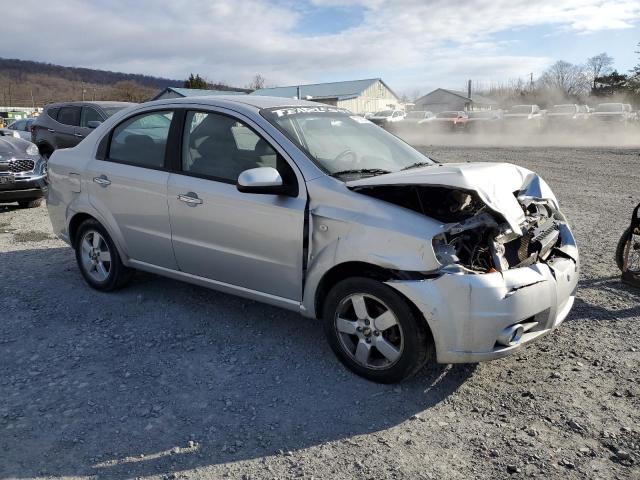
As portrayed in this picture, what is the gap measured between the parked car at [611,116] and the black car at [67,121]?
25302 millimetres

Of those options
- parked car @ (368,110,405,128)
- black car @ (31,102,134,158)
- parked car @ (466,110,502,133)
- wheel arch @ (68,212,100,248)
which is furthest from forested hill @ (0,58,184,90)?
wheel arch @ (68,212,100,248)

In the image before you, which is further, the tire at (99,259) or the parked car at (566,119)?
the parked car at (566,119)

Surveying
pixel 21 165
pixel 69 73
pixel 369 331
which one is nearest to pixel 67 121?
pixel 21 165

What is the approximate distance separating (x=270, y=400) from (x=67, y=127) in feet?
35.1

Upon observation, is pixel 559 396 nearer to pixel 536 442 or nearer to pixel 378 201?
pixel 536 442

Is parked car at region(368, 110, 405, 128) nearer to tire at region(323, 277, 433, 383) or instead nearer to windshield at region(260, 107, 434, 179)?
windshield at region(260, 107, 434, 179)

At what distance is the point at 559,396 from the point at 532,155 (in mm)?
17052

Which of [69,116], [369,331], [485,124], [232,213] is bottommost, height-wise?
[369,331]

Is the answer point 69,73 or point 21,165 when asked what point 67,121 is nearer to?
point 21,165

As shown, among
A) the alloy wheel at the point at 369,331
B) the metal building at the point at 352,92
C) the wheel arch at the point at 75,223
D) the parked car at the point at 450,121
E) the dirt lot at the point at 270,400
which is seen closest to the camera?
the dirt lot at the point at 270,400

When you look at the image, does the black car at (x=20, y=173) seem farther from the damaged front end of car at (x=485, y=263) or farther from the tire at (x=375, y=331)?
the damaged front end of car at (x=485, y=263)

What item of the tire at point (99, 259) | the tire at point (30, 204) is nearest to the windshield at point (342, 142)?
the tire at point (99, 259)

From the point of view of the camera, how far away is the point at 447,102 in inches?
3056

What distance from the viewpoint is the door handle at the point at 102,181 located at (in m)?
4.75
